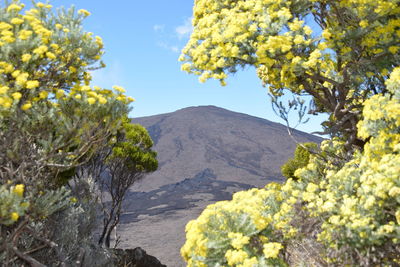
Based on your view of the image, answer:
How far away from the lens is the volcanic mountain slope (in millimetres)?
51750

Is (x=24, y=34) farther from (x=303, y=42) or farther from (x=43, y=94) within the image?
(x=303, y=42)

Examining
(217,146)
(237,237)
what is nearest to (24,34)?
(237,237)

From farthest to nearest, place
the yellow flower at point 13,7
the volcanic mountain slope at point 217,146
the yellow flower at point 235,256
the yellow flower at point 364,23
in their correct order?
the volcanic mountain slope at point 217,146, the yellow flower at point 364,23, the yellow flower at point 13,7, the yellow flower at point 235,256

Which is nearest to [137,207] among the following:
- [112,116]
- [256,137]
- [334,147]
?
[334,147]

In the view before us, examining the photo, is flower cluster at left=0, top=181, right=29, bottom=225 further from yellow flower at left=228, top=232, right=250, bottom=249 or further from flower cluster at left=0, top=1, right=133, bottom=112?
yellow flower at left=228, top=232, right=250, bottom=249

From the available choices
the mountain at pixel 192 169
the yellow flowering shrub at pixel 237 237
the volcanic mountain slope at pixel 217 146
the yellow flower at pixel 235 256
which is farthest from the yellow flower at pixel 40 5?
the volcanic mountain slope at pixel 217 146

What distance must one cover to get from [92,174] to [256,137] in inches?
2506

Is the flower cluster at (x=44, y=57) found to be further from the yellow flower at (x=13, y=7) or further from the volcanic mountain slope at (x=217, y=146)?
the volcanic mountain slope at (x=217, y=146)

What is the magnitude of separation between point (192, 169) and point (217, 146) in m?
13.2

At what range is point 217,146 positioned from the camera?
66.4 m

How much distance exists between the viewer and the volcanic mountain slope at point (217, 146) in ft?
170

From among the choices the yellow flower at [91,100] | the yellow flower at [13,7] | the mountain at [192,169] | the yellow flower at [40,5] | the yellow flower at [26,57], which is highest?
the yellow flower at [40,5]

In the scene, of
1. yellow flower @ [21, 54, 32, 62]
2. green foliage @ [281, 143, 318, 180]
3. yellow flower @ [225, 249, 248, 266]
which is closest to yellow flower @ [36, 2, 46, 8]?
yellow flower @ [21, 54, 32, 62]

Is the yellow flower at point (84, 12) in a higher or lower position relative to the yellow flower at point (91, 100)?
higher
